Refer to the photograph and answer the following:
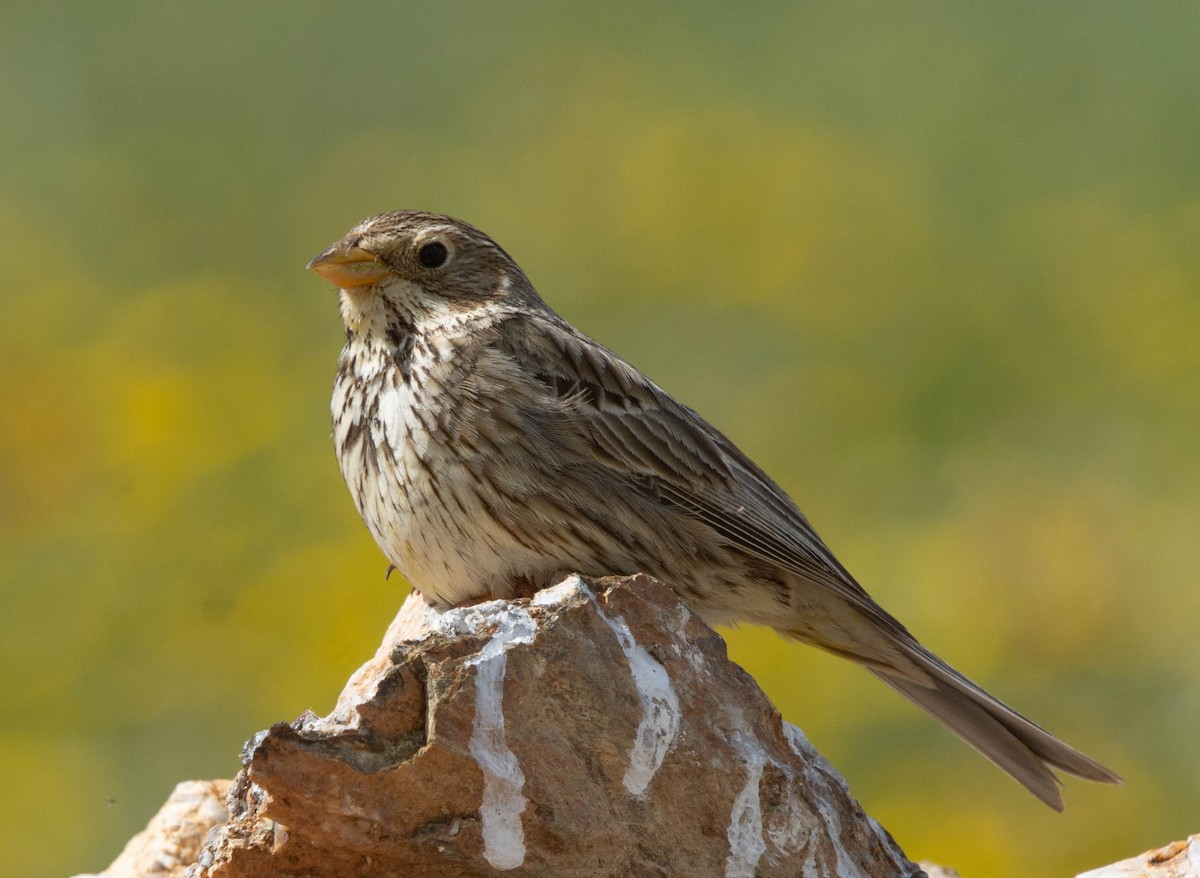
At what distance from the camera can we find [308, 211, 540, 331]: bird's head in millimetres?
5648

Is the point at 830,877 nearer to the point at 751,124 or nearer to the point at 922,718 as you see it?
the point at 922,718

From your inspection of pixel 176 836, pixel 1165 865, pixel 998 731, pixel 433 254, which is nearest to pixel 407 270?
pixel 433 254

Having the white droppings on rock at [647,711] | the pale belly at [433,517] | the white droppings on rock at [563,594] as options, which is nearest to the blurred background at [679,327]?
the pale belly at [433,517]

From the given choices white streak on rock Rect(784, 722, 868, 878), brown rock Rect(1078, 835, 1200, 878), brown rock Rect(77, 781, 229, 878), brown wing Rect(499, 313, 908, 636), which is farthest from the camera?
brown wing Rect(499, 313, 908, 636)

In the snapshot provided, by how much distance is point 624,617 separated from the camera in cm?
444

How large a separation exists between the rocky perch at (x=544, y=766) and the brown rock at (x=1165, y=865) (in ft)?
2.39

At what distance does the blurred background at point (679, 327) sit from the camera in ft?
26.1

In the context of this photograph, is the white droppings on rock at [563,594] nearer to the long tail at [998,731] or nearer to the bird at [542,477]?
the bird at [542,477]

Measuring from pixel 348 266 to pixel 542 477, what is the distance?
0.92m

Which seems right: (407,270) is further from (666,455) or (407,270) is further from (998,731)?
(998,731)

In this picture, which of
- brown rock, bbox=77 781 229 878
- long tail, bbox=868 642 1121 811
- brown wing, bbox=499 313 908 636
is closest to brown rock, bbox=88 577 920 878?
brown rock, bbox=77 781 229 878

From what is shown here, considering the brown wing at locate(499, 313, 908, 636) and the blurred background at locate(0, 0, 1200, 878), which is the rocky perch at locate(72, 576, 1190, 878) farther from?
the blurred background at locate(0, 0, 1200, 878)

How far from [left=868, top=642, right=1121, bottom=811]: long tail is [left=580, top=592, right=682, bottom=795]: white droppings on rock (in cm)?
155

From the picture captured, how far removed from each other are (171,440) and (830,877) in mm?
5865
